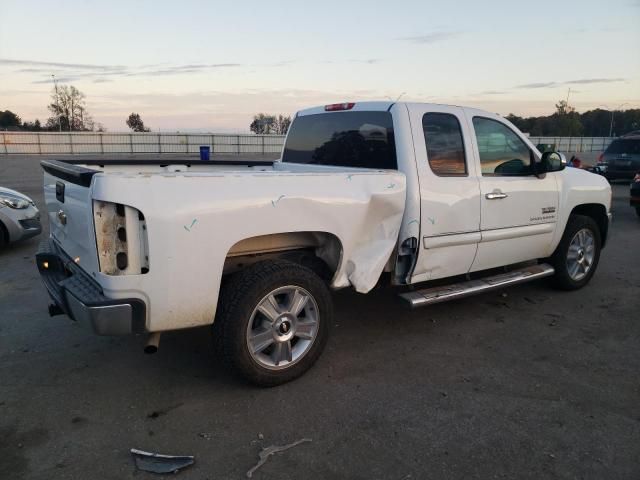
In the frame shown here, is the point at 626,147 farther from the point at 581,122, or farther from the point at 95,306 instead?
the point at 581,122

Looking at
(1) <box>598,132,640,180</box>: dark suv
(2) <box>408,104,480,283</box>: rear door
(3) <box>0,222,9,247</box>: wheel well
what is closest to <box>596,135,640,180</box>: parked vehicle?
(1) <box>598,132,640,180</box>: dark suv

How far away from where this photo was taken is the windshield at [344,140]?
4266 millimetres

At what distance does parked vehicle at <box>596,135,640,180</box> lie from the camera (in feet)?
54.5

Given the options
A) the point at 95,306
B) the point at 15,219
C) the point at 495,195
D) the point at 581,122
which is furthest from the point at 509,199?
the point at 581,122

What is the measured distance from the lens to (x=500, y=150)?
15.9 feet

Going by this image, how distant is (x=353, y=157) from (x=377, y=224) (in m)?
0.90

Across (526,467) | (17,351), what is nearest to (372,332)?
(526,467)

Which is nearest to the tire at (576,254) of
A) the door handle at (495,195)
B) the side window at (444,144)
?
the door handle at (495,195)

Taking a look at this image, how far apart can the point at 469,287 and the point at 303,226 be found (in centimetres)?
189

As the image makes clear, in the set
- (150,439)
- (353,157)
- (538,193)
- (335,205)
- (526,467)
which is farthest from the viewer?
(538,193)

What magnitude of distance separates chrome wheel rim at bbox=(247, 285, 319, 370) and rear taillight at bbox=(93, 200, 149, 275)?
32.9 inches

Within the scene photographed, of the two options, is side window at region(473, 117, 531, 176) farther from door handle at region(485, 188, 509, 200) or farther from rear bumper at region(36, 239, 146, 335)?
rear bumper at region(36, 239, 146, 335)

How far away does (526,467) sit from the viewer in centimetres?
276

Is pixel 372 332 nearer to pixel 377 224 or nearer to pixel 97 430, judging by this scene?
pixel 377 224
